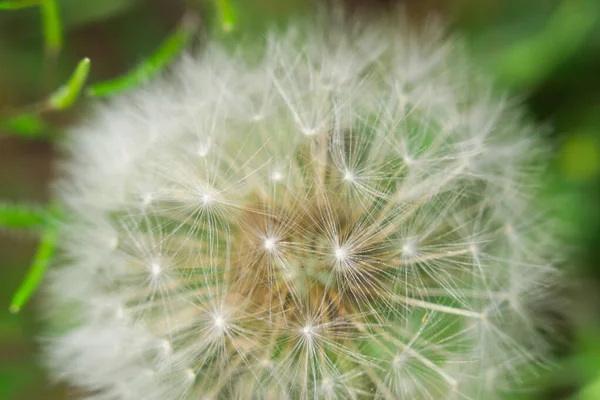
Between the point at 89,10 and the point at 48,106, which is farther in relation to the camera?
the point at 89,10

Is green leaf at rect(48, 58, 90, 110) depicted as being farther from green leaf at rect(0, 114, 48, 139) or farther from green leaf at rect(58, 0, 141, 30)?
green leaf at rect(58, 0, 141, 30)

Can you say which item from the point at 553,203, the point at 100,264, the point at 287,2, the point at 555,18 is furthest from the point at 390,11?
the point at 100,264

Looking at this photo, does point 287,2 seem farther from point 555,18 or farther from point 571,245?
point 571,245

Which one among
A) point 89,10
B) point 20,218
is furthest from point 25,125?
point 89,10

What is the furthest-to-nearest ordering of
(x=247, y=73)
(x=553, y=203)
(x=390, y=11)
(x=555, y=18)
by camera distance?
1. (x=390, y=11)
2. (x=555, y=18)
3. (x=553, y=203)
4. (x=247, y=73)

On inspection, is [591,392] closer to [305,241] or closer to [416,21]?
[305,241]
